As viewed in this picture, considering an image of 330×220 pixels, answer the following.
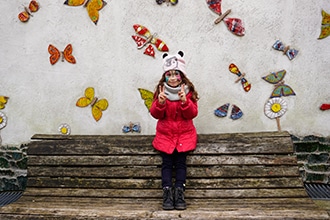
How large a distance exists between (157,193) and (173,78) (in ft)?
3.05

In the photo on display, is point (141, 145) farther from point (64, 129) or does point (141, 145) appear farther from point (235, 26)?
point (235, 26)

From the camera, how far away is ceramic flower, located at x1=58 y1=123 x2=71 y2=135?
3.54 metres

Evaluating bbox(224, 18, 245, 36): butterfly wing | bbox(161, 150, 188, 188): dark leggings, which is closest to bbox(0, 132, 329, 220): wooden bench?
bbox(161, 150, 188, 188): dark leggings

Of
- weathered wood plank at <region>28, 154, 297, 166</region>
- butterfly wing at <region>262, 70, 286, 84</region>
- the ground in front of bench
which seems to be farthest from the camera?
butterfly wing at <region>262, 70, 286, 84</region>

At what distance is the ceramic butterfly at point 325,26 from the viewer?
3.14 meters

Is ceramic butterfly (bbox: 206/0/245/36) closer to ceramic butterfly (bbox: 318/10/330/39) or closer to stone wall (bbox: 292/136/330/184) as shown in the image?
ceramic butterfly (bbox: 318/10/330/39)

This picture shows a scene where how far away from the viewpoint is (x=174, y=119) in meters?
2.80

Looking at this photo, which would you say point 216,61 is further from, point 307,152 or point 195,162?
point 307,152

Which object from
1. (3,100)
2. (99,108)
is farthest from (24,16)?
(99,108)

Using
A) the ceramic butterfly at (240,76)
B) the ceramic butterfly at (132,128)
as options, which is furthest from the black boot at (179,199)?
the ceramic butterfly at (240,76)

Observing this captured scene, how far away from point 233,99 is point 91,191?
1592 millimetres

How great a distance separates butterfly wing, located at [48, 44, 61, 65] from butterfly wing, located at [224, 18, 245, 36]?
1.71 metres

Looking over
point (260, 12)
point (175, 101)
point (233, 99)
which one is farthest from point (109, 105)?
point (260, 12)

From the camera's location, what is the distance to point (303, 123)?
330 centimetres
